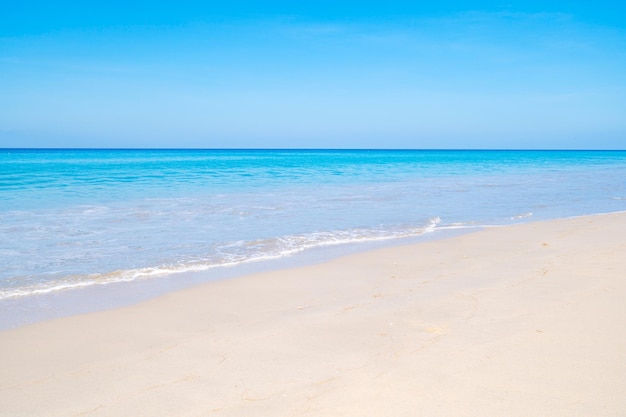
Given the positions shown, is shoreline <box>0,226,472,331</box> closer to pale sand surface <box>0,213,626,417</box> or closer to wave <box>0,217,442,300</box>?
wave <box>0,217,442,300</box>

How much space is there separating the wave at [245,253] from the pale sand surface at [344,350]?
119cm

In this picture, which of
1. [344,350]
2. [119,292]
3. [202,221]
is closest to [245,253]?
[119,292]

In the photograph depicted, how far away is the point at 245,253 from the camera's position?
330 inches

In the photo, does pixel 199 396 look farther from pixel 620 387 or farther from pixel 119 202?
pixel 119 202

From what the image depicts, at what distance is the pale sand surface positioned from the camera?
10.8 feet

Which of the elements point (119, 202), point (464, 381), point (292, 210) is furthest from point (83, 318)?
point (119, 202)

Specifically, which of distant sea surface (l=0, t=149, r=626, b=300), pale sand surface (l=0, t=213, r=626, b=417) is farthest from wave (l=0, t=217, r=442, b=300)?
pale sand surface (l=0, t=213, r=626, b=417)

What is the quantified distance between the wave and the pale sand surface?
1187 mm

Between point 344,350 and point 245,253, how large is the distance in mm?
4523

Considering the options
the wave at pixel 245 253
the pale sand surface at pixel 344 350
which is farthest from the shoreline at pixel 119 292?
the pale sand surface at pixel 344 350

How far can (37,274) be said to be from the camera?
22.6 ft

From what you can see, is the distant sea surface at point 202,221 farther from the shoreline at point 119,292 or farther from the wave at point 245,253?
the shoreline at point 119,292

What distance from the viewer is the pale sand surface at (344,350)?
3.28 m

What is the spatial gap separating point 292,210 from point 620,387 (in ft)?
35.5
